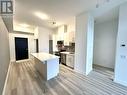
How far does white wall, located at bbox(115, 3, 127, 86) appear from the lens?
2812 millimetres

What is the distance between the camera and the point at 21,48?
693 cm

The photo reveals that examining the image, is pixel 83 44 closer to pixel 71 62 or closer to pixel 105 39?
pixel 71 62

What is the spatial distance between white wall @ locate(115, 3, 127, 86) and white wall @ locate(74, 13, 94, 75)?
3.91ft

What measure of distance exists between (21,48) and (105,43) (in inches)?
266

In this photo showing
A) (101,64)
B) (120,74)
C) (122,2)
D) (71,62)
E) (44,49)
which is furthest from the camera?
(44,49)

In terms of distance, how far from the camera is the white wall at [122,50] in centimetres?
281

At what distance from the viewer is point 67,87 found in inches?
109

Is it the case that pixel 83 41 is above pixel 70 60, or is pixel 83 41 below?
above

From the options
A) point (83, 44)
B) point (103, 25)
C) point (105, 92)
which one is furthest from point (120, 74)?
point (103, 25)

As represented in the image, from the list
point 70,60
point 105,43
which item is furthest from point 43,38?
point 105,43

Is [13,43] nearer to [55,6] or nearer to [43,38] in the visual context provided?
[43,38]

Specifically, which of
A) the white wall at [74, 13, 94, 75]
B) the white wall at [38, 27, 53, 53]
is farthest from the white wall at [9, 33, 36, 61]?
the white wall at [74, 13, 94, 75]

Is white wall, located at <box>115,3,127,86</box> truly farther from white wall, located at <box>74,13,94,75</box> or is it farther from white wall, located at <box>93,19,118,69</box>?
white wall, located at <box>93,19,118,69</box>

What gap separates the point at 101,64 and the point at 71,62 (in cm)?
214
